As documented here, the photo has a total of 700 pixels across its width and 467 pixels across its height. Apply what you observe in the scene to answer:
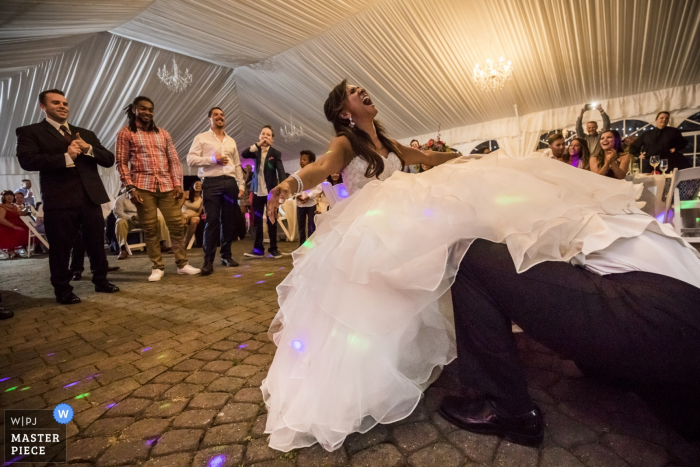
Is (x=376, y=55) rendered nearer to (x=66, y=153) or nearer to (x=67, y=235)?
(x=66, y=153)

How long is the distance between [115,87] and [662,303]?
13.3 metres

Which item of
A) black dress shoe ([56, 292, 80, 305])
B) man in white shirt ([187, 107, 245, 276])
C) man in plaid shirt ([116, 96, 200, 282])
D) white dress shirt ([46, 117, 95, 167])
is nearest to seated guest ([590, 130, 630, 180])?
Result: man in white shirt ([187, 107, 245, 276])

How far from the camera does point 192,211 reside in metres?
7.64

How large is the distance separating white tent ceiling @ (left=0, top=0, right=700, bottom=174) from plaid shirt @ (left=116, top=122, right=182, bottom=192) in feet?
12.1

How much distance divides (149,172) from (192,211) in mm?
3862

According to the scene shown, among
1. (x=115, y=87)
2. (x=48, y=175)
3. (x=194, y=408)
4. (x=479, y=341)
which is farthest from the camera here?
(x=115, y=87)

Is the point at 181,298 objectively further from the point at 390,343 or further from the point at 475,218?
A: the point at 475,218


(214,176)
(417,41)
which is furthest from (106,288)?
(417,41)

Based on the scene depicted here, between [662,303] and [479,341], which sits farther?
[479,341]

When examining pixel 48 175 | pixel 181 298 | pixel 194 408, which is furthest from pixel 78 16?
pixel 194 408

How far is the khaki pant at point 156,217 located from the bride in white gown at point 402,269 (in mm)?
3513

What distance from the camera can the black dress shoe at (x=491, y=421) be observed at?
1129 millimetres

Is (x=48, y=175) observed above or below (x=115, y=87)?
below

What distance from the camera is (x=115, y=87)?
10312mm
